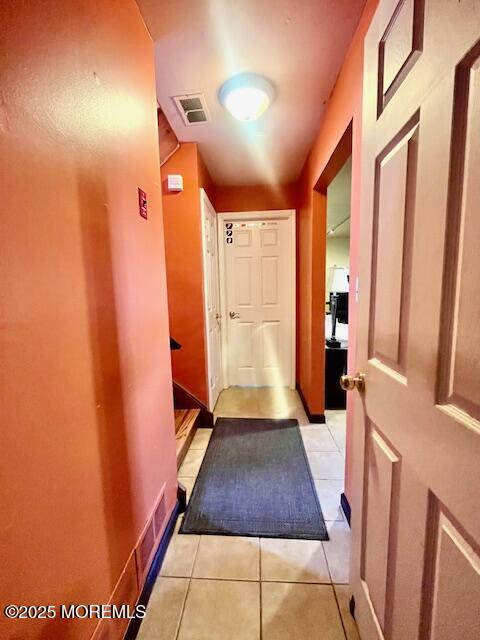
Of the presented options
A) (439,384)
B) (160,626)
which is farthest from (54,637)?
(439,384)

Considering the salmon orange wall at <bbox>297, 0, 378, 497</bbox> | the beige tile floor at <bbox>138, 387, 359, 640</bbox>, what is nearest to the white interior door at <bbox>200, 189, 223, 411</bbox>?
the salmon orange wall at <bbox>297, 0, 378, 497</bbox>

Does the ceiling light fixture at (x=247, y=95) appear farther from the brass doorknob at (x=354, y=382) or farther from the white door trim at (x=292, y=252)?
the brass doorknob at (x=354, y=382)

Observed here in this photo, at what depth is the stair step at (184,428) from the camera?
1990mm

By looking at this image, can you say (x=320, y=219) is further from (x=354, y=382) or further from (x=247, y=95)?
(x=354, y=382)

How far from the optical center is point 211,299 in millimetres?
2734

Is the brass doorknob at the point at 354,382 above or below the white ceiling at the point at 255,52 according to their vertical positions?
below

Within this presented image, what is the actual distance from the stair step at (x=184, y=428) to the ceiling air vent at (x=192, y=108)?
2.44 meters

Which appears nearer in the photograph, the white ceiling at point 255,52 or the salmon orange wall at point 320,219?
the white ceiling at point 255,52

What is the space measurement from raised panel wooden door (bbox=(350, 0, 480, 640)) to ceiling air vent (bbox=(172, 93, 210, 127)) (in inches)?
49.6

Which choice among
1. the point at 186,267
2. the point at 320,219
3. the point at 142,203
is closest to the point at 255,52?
the point at 142,203

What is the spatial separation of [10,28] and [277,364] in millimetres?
3244

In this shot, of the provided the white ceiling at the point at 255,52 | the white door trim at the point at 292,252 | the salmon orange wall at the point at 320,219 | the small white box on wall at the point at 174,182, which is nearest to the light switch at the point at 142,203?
the white ceiling at the point at 255,52

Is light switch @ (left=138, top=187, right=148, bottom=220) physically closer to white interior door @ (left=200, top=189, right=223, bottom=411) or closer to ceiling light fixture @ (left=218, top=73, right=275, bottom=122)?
ceiling light fixture @ (left=218, top=73, right=275, bottom=122)

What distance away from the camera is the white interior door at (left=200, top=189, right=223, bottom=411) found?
8.16 feet
